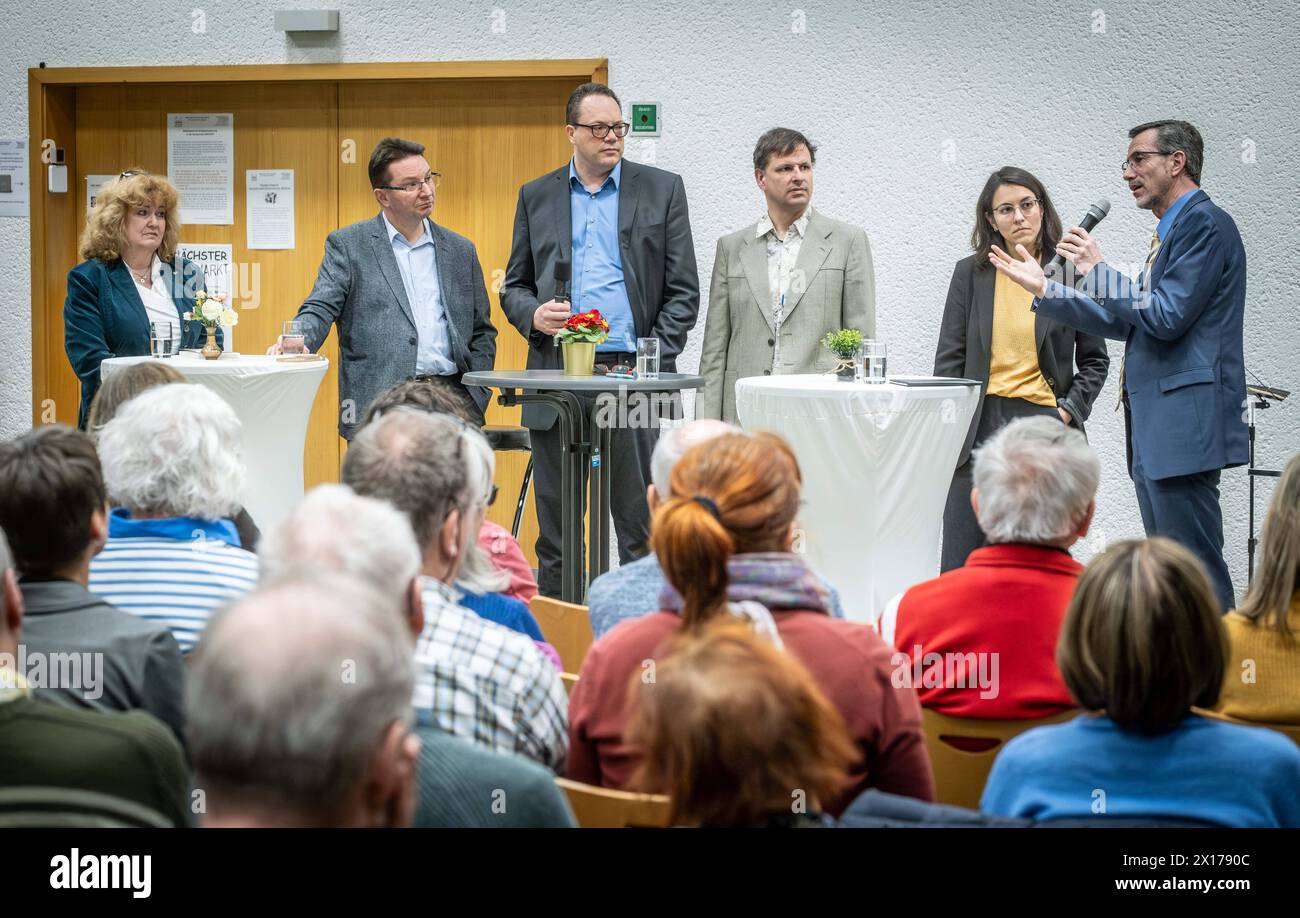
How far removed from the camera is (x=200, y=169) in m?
6.12

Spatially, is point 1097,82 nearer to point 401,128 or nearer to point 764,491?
point 401,128

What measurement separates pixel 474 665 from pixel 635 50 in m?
4.41

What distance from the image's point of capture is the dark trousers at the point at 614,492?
15.0 feet

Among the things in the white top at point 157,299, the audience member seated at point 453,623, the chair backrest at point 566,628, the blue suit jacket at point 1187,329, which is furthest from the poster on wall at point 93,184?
the audience member seated at point 453,623

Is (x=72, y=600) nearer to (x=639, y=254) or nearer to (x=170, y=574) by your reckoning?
(x=170, y=574)

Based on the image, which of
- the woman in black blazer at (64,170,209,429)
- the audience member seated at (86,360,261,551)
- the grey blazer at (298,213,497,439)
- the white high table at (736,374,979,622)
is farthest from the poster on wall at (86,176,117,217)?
the white high table at (736,374,979,622)

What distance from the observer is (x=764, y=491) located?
1887 mm

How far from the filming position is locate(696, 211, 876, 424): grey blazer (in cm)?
466

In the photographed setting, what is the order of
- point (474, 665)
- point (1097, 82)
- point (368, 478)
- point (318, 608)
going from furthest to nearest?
1. point (1097, 82)
2. point (368, 478)
3. point (474, 665)
4. point (318, 608)

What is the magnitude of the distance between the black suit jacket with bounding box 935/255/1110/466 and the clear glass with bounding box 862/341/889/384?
679mm

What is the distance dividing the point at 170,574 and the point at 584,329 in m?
1.99

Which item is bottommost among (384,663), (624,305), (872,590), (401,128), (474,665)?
(872,590)

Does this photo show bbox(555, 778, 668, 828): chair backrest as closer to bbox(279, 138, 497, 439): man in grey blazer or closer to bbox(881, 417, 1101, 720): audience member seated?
bbox(881, 417, 1101, 720): audience member seated
